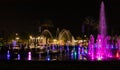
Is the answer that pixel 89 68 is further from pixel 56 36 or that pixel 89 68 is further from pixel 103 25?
pixel 56 36

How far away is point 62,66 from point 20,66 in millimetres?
1764

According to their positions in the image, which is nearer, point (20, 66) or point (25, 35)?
point (20, 66)

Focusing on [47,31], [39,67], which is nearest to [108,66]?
[39,67]

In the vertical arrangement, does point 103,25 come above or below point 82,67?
above

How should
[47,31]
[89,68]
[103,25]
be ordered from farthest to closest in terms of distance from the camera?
1. [47,31]
2. [103,25]
3. [89,68]

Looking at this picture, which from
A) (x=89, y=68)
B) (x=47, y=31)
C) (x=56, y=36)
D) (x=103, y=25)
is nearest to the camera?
(x=89, y=68)

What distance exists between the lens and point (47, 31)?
274 feet

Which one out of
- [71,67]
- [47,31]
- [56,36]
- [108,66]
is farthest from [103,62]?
[47,31]

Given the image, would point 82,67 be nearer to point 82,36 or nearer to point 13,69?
point 13,69

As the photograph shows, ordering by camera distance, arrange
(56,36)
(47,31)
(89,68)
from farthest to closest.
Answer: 1. (47,31)
2. (56,36)
3. (89,68)

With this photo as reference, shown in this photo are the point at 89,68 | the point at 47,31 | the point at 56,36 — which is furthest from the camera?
the point at 47,31

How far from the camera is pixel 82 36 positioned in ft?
260

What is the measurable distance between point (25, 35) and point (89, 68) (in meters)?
65.2

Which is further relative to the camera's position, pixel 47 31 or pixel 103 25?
pixel 47 31
